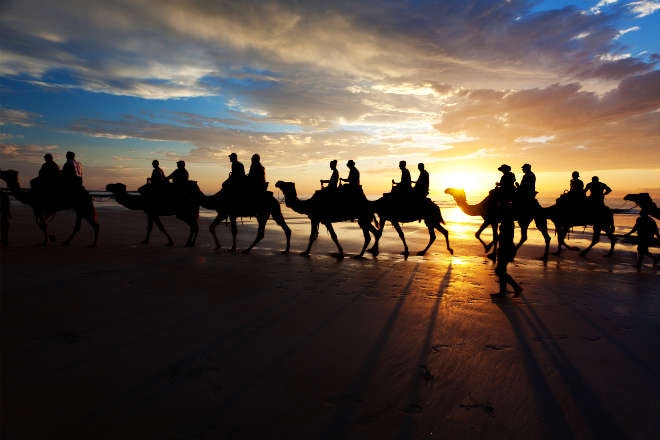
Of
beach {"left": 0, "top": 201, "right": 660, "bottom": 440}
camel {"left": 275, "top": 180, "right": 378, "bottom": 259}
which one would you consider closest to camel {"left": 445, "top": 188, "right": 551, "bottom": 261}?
camel {"left": 275, "top": 180, "right": 378, "bottom": 259}

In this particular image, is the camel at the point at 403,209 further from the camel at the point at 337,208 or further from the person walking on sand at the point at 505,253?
the person walking on sand at the point at 505,253

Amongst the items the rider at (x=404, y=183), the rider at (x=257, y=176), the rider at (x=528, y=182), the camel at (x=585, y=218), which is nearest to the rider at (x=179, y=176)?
the rider at (x=257, y=176)

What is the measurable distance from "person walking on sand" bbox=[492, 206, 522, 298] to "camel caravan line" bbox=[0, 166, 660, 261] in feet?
17.0

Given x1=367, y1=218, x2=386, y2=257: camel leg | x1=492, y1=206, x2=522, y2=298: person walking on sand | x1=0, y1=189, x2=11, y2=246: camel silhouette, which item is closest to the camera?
x1=492, y1=206, x2=522, y2=298: person walking on sand

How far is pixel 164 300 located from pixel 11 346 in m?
2.06

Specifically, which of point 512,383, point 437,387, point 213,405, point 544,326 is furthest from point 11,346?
point 544,326

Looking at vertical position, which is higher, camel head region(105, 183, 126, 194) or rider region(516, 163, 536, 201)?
rider region(516, 163, 536, 201)

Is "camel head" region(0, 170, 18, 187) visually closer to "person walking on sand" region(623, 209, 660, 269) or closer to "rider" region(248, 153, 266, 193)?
"rider" region(248, 153, 266, 193)

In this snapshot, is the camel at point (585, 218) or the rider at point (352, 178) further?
the camel at point (585, 218)

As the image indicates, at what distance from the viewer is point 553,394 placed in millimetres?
3328

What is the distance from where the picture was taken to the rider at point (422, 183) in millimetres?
13281

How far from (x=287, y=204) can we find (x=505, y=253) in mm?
8039

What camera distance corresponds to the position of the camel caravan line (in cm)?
1255

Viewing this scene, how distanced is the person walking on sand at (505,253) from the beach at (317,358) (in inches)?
10.3
